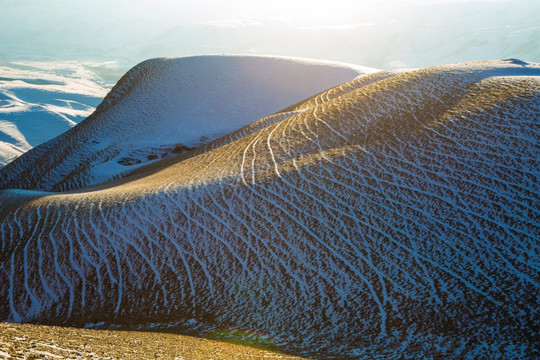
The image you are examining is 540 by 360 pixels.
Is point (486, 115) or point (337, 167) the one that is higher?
point (486, 115)

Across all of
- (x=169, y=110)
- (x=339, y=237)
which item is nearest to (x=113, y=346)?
(x=339, y=237)

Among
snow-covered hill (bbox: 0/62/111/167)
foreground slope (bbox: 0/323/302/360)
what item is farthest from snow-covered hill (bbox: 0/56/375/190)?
snow-covered hill (bbox: 0/62/111/167)

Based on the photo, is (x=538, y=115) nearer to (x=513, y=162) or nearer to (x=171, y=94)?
(x=513, y=162)

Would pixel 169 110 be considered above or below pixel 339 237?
above

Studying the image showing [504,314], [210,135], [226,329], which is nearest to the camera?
[504,314]

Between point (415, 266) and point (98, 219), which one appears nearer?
point (415, 266)

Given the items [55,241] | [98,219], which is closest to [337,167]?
[98,219]

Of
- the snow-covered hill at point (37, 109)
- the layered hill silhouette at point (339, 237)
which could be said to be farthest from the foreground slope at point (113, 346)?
the snow-covered hill at point (37, 109)

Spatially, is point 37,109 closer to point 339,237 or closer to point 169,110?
point 169,110

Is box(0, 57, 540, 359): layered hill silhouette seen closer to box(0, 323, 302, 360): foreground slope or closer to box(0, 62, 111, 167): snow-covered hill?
box(0, 323, 302, 360): foreground slope
